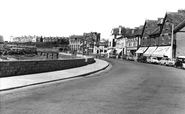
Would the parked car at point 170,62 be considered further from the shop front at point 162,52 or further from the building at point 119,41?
the building at point 119,41

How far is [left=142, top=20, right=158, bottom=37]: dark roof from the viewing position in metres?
Result: 64.8

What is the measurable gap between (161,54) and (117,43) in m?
43.7

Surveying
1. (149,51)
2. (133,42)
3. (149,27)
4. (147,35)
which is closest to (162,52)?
(149,51)

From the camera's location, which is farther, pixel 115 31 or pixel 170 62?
pixel 115 31

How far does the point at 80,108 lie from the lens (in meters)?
7.56

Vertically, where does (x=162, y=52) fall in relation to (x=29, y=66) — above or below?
above

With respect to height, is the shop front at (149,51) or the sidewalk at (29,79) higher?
the shop front at (149,51)

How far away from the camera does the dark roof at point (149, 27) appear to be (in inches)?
2553

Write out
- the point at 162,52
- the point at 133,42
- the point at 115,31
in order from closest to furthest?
1. the point at 162,52
2. the point at 133,42
3. the point at 115,31

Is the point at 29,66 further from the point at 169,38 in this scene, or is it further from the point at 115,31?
the point at 115,31

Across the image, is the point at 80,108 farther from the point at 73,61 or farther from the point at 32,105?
the point at 73,61

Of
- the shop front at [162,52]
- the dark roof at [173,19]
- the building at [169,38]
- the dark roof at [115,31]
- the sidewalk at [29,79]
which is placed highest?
the dark roof at [115,31]

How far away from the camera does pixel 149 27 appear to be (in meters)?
66.6

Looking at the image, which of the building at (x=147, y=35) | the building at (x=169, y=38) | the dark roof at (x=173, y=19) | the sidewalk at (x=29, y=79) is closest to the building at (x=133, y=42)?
the building at (x=147, y=35)
